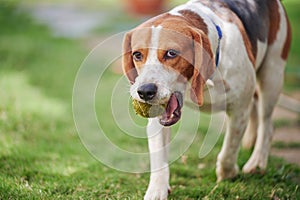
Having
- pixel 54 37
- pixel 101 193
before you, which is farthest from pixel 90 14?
pixel 101 193

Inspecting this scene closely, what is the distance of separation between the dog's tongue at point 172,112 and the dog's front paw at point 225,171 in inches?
36.3

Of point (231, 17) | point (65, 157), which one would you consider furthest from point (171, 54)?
point (65, 157)

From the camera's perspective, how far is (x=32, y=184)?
3.97 metres

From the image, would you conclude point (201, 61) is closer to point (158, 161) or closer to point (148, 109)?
point (148, 109)

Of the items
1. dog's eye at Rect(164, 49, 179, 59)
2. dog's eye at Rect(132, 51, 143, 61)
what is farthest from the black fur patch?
dog's eye at Rect(132, 51, 143, 61)

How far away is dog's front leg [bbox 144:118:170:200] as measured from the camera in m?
3.82

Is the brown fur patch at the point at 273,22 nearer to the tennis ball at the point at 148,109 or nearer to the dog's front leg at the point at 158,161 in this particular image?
the dog's front leg at the point at 158,161

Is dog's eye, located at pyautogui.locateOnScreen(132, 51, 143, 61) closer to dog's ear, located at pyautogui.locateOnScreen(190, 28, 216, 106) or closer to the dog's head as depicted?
the dog's head

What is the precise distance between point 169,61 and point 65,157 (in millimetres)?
1830

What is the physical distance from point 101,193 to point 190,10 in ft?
4.54

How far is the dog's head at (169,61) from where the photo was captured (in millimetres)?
3311

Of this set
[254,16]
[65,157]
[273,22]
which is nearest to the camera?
[254,16]

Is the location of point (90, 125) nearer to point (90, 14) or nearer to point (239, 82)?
point (239, 82)

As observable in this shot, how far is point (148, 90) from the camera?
10.6 ft
